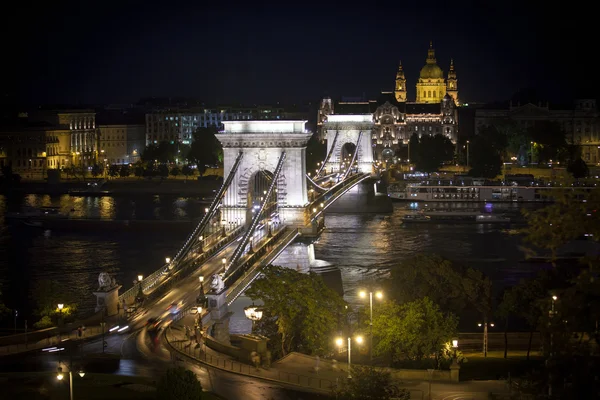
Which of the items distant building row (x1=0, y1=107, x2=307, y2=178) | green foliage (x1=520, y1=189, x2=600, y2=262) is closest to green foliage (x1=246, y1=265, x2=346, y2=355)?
green foliage (x1=520, y1=189, x2=600, y2=262)

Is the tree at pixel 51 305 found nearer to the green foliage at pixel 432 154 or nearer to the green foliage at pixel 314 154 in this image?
the green foliage at pixel 314 154

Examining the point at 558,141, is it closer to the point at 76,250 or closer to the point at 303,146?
the point at 76,250

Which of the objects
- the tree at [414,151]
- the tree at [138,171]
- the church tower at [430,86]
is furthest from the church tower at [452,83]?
the tree at [138,171]

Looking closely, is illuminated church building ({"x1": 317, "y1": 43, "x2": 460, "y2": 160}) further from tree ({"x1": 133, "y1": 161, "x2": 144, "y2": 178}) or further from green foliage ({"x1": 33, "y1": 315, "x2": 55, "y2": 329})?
green foliage ({"x1": 33, "y1": 315, "x2": 55, "y2": 329})

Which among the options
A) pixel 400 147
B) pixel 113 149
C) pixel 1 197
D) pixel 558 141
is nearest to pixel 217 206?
pixel 1 197

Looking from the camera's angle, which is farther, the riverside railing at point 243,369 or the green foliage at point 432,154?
the green foliage at point 432,154

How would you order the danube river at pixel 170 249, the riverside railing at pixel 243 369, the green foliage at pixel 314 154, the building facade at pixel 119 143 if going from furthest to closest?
Result: the building facade at pixel 119 143
the green foliage at pixel 314 154
the danube river at pixel 170 249
the riverside railing at pixel 243 369
